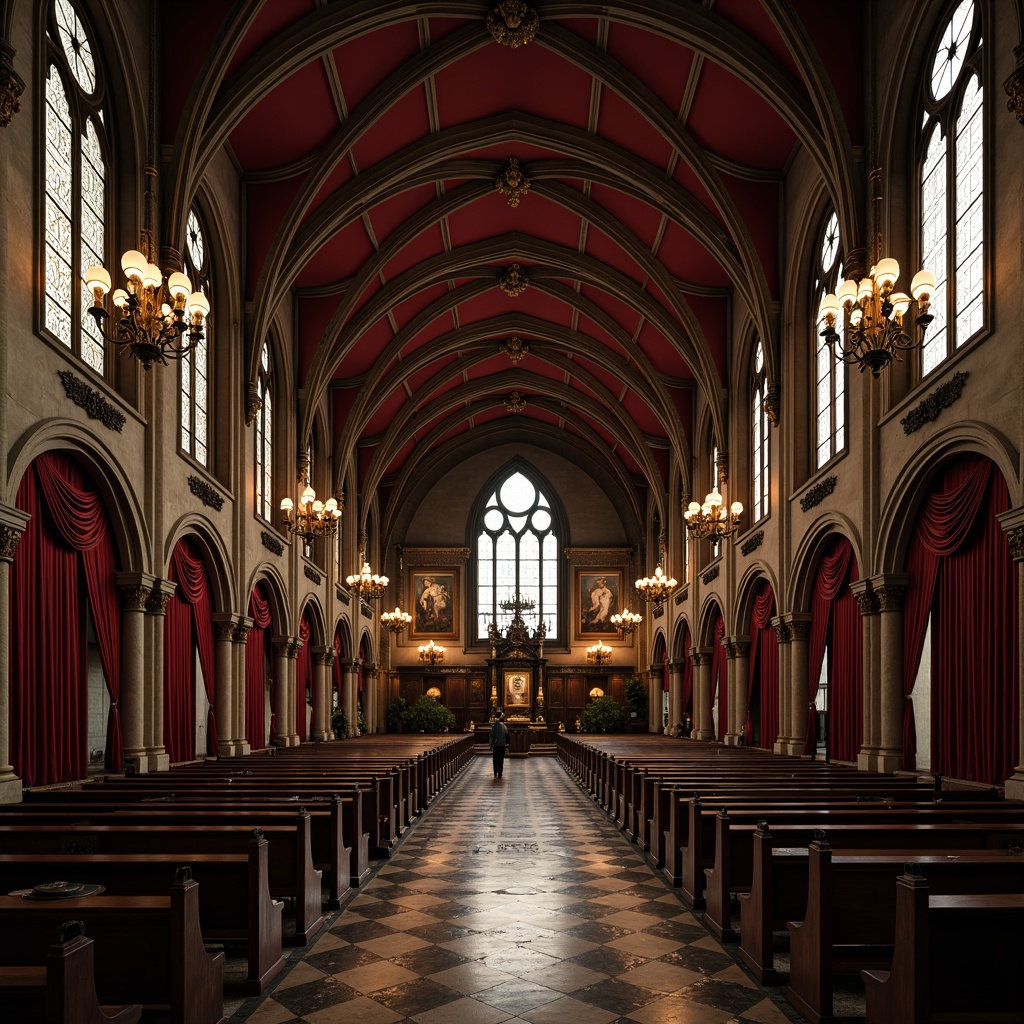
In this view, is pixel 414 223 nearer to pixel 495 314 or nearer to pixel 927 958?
pixel 495 314

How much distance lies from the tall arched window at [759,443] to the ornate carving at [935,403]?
8413 mm

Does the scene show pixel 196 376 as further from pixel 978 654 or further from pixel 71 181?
pixel 978 654

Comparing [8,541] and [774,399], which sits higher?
[774,399]

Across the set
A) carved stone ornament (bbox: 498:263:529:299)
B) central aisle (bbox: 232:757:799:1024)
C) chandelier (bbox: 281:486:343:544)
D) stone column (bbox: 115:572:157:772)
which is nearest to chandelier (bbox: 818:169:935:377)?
central aisle (bbox: 232:757:799:1024)

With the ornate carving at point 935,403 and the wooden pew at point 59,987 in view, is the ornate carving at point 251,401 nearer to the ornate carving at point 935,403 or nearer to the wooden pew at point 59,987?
the ornate carving at point 935,403

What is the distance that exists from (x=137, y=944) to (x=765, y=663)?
1792 cm

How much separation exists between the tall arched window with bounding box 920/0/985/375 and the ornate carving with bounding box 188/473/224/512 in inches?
433

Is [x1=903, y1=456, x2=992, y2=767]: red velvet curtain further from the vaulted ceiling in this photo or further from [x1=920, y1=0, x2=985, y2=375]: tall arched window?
the vaulted ceiling

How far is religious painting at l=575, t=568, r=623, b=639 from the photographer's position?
136ft

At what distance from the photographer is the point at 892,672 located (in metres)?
14.0

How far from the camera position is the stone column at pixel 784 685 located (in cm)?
1882

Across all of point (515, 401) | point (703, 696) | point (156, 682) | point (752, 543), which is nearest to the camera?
point (156, 682)

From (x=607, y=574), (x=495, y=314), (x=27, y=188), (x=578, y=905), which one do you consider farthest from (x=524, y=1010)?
(x=607, y=574)

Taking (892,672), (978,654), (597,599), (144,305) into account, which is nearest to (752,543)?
(892,672)
